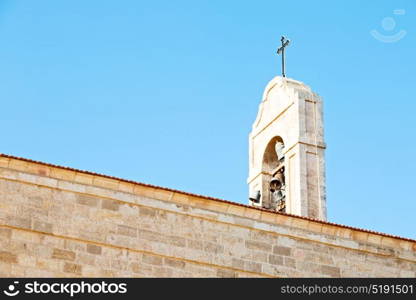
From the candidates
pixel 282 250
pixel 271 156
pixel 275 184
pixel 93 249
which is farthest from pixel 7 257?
pixel 271 156

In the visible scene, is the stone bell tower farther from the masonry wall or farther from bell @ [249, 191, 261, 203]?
the masonry wall

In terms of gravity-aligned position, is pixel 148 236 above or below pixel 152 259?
above

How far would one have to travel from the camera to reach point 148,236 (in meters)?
19.6

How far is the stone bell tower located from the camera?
79.7 feet

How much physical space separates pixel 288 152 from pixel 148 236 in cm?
610

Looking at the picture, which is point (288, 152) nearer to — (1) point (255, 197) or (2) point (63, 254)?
(1) point (255, 197)

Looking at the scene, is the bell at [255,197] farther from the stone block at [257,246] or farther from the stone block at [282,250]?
the stone block at [257,246]

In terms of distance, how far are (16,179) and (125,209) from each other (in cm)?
195

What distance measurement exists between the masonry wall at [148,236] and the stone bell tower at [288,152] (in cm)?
313

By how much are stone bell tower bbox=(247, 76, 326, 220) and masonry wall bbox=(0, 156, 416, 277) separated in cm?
313

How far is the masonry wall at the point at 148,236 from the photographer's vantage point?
18.8 metres

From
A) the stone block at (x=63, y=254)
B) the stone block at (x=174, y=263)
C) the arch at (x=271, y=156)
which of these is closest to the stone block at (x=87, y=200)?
the stone block at (x=63, y=254)

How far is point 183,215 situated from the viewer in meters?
20.0

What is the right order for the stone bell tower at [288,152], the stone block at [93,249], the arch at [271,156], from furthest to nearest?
the arch at [271,156]
the stone bell tower at [288,152]
the stone block at [93,249]
